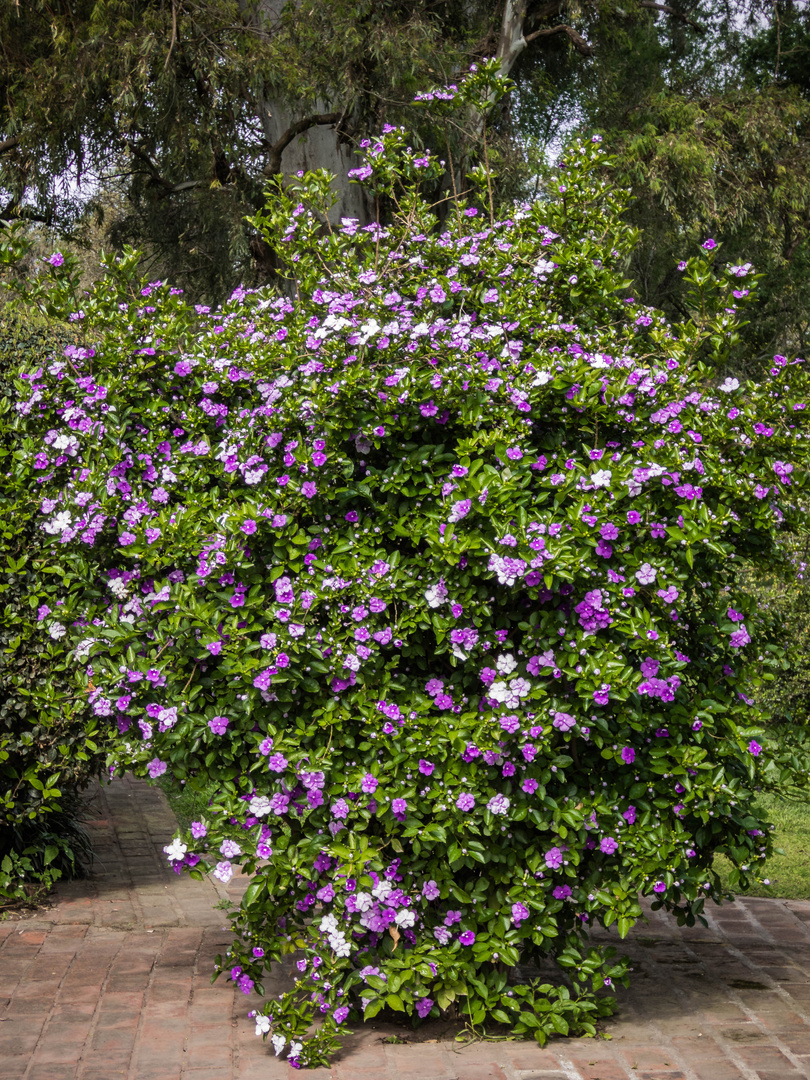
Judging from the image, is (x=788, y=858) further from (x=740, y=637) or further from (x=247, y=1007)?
(x=247, y=1007)

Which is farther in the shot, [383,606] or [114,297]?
[114,297]

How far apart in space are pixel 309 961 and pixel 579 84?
13490mm

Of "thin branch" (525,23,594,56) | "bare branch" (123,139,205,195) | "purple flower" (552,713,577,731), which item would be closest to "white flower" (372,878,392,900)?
"purple flower" (552,713,577,731)

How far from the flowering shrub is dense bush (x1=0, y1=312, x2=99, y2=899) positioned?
0.42 m

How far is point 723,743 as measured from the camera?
3.66 meters

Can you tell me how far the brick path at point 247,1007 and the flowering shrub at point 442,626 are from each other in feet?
0.50

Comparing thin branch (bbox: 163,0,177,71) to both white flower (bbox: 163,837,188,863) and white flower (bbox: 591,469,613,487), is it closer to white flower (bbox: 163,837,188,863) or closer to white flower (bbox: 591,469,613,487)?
white flower (bbox: 591,469,613,487)

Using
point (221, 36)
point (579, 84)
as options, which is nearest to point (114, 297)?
point (221, 36)

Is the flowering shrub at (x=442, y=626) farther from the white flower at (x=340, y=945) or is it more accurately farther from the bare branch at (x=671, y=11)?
the bare branch at (x=671, y=11)

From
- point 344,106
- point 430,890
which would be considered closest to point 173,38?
point 344,106

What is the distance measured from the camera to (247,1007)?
4.04m

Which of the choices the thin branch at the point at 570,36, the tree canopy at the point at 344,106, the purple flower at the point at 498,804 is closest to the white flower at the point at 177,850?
the purple flower at the point at 498,804

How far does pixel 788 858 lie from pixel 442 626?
161 inches

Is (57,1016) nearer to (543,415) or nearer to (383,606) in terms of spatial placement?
(383,606)
